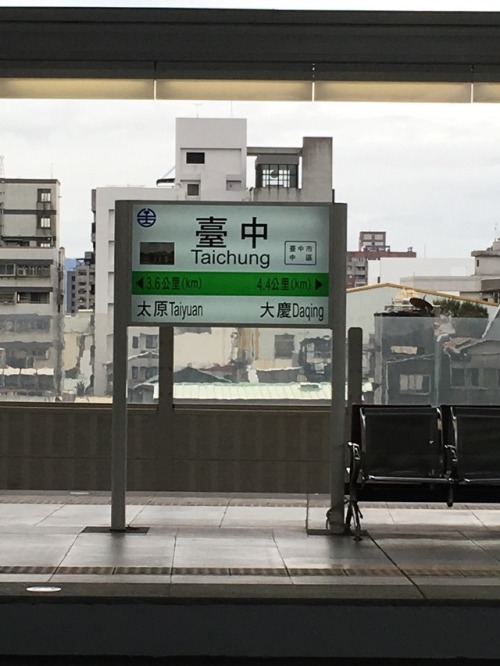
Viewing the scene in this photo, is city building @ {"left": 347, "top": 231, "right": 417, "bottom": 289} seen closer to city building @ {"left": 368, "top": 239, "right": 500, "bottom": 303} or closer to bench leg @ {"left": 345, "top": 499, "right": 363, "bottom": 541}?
city building @ {"left": 368, "top": 239, "right": 500, "bottom": 303}

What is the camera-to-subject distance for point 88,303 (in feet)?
36.3

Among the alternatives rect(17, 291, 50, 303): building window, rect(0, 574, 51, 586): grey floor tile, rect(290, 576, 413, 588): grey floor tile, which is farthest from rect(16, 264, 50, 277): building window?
rect(290, 576, 413, 588): grey floor tile

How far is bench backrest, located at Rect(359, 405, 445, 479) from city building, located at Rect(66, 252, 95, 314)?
3.50m

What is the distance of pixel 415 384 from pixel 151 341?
2.57 m

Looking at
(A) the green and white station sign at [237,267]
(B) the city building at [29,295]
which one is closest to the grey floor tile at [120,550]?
(A) the green and white station sign at [237,267]

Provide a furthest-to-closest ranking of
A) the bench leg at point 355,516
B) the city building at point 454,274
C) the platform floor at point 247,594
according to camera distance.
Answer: the city building at point 454,274 → the bench leg at point 355,516 → the platform floor at point 247,594

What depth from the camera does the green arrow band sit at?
8.59 m

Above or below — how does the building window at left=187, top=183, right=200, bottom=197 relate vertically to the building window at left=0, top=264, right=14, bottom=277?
above

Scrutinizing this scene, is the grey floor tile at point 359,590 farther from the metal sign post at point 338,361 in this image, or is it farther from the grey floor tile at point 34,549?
the metal sign post at point 338,361

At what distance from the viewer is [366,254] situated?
438 inches

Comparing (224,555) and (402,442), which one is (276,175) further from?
(224,555)

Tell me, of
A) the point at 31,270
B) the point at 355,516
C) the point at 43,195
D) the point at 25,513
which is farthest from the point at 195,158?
the point at 355,516

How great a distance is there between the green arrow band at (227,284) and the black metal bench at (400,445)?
1022mm

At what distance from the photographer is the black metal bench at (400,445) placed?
27.8ft
